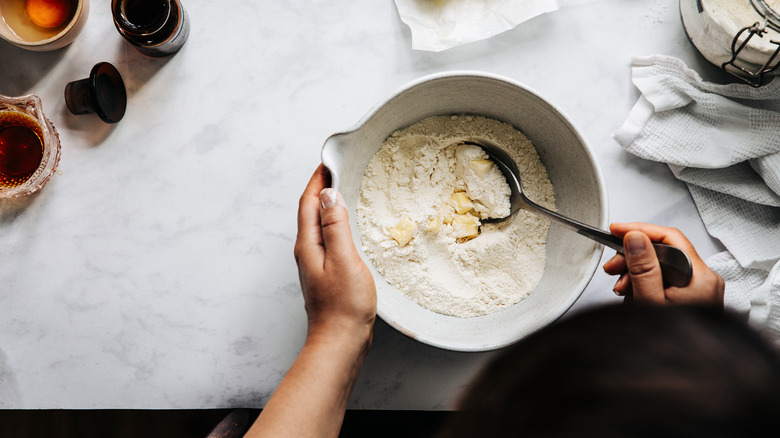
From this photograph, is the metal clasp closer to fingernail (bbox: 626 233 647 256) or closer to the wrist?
fingernail (bbox: 626 233 647 256)

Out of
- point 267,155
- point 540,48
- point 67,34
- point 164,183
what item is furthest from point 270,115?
→ point 540,48

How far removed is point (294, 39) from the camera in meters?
0.86

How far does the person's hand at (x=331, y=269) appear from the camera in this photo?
662 millimetres

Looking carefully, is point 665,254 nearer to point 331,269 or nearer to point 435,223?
point 435,223

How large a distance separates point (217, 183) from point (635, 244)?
0.65 metres

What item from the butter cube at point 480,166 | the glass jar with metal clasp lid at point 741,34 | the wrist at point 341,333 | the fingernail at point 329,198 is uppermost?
the glass jar with metal clasp lid at point 741,34

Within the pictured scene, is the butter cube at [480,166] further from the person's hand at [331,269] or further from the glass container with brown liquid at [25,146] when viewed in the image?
the glass container with brown liquid at [25,146]

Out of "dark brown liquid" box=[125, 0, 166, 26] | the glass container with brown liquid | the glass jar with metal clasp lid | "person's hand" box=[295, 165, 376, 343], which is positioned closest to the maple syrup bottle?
"dark brown liquid" box=[125, 0, 166, 26]

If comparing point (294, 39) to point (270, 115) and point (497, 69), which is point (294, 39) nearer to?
point (270, 115)

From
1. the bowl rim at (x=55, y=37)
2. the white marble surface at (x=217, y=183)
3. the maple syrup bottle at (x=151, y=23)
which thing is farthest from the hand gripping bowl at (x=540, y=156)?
the bowl rim at (x=55, y=37)

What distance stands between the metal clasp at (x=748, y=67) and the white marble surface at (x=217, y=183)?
0.07m

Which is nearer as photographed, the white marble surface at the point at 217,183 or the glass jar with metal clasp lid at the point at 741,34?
the glass jar with metal clasp lid at the point at 741,34

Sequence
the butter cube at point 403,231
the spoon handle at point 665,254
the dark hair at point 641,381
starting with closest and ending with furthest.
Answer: the dark hair at point 641,381 < the spoon handle at point 665,254 < the butter cube at point 403,231

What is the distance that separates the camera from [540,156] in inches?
31.6
